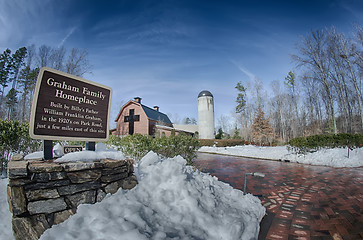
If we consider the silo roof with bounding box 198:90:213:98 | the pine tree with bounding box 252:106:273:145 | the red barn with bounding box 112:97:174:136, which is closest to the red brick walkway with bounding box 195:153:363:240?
the red barn with bounding box 112:97:174:136

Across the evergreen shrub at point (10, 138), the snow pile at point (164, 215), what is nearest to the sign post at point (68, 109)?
the snow pile at point (164, 215)

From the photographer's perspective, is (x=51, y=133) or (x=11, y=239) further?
(x=51, y=133)

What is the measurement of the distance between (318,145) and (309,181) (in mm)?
5655

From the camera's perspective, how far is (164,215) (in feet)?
5.81

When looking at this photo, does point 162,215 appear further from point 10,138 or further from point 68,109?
point 10,138

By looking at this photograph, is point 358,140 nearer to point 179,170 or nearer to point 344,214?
point 344,214

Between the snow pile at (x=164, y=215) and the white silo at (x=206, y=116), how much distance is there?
67.0 feet

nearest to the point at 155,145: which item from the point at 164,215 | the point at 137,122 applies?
the point at 164,215

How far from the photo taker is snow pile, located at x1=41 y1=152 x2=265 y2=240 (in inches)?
54.2

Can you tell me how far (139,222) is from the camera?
1.51 meters

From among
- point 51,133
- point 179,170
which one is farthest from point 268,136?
point 51,133

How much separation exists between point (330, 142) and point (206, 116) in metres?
15.0

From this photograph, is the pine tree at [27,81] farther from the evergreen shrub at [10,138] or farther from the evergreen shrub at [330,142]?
the evergreen shrub at [330,142]

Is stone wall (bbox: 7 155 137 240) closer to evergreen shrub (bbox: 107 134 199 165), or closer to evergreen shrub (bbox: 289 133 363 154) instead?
evergreen shrub (bbox: 107 134 199 165)
